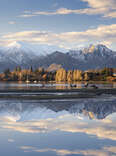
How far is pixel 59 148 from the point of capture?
12.9 metres

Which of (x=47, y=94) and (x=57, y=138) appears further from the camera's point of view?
(x=47, y=94)

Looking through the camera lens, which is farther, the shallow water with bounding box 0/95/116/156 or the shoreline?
the shoreline

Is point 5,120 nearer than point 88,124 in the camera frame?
No

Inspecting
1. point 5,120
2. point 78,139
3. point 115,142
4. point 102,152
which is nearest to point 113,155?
point 102,152

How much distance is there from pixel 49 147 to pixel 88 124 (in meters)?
6.85

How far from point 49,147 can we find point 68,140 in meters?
1.70

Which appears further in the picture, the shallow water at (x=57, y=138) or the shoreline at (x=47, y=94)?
the shoreline at (x=47, y=94)

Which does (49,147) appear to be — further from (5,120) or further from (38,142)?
(5,120)

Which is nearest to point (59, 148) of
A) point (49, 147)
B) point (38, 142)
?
point (49, 147)

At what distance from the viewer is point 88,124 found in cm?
1947

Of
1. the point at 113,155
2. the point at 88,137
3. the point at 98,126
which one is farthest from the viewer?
the point at 98,126

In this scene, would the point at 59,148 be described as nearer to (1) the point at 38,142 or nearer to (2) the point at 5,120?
(1) the point at 38,142

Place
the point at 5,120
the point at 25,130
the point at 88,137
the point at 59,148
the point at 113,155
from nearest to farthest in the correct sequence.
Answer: the point at 113,155 < the point at 59,148 < the point at 88,137 < the point at 25,130 < the point at 5,120

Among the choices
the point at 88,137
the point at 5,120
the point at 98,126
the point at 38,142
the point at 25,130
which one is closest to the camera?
the point at 38,142
